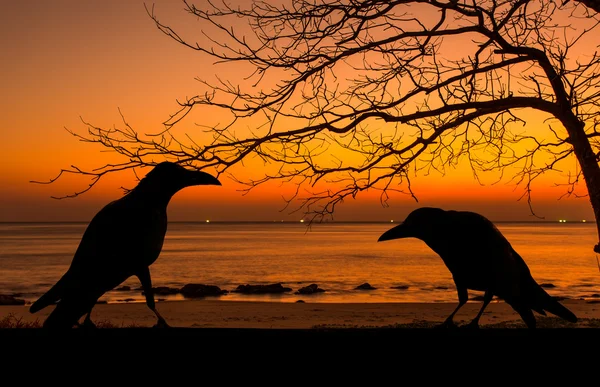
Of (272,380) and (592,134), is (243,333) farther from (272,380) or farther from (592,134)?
(592,134)

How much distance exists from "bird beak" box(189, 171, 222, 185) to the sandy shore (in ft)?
43.8

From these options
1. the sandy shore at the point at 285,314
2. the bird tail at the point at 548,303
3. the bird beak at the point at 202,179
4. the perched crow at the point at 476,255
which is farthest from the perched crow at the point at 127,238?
the sandy shore at the point at 285,314

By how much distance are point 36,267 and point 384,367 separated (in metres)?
55.4

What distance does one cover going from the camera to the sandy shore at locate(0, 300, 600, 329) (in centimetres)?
1709

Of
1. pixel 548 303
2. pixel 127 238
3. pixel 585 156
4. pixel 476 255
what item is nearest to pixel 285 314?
pixel 585 156

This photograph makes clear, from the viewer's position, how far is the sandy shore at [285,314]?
673 inches

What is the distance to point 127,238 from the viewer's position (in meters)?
2.97

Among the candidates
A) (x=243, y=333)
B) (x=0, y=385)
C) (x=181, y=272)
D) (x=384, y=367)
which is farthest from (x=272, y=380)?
(x=181, y=272)

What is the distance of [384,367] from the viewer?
184 centimetres

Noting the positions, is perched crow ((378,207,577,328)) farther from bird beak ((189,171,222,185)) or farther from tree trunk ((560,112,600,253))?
tree trunk ((560,112,600,253))

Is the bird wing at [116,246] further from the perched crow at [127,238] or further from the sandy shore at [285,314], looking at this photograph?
the sandy shore at [285,314]

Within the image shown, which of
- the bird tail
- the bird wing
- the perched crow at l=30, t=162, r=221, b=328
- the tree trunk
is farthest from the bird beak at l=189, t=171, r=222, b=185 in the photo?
the tree trunk

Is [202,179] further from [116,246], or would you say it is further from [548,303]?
[548,303]

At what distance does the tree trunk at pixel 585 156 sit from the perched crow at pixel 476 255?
172 inches
